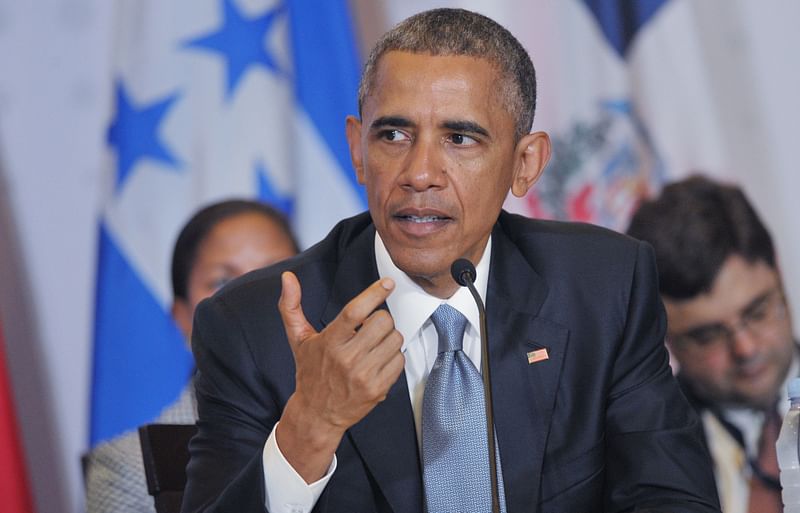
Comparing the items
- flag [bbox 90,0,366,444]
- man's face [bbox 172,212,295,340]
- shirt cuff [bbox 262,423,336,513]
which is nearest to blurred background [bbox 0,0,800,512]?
flag [bbox 90,0,366,444]

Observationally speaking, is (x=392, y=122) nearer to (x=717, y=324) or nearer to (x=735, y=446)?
(x=717, y=324)

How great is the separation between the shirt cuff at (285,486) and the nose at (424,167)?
0.50 metres

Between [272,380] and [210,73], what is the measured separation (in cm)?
252

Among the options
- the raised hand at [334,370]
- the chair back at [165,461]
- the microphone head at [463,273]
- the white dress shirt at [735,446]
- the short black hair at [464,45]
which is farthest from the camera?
the white dress shirt at [735,446]

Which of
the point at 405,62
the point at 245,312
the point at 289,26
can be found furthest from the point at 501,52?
the point at 289,26

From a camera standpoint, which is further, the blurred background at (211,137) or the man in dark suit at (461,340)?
the blurred background at (211,137)

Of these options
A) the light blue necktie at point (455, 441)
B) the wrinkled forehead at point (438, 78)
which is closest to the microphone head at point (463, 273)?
the light blue necktie at point (455, 441)

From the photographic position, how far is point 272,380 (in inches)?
84.3

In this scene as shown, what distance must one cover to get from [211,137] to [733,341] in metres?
2.01

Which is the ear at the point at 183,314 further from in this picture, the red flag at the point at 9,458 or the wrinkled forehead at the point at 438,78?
the wrinkled forehead at the point at 438,78

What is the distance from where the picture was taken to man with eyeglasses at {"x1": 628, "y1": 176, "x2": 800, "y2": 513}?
3934 millimetres

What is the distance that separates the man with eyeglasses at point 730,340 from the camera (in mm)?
3934

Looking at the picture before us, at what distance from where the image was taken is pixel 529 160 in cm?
238

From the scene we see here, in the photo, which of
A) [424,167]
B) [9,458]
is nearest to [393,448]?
[424,167]
